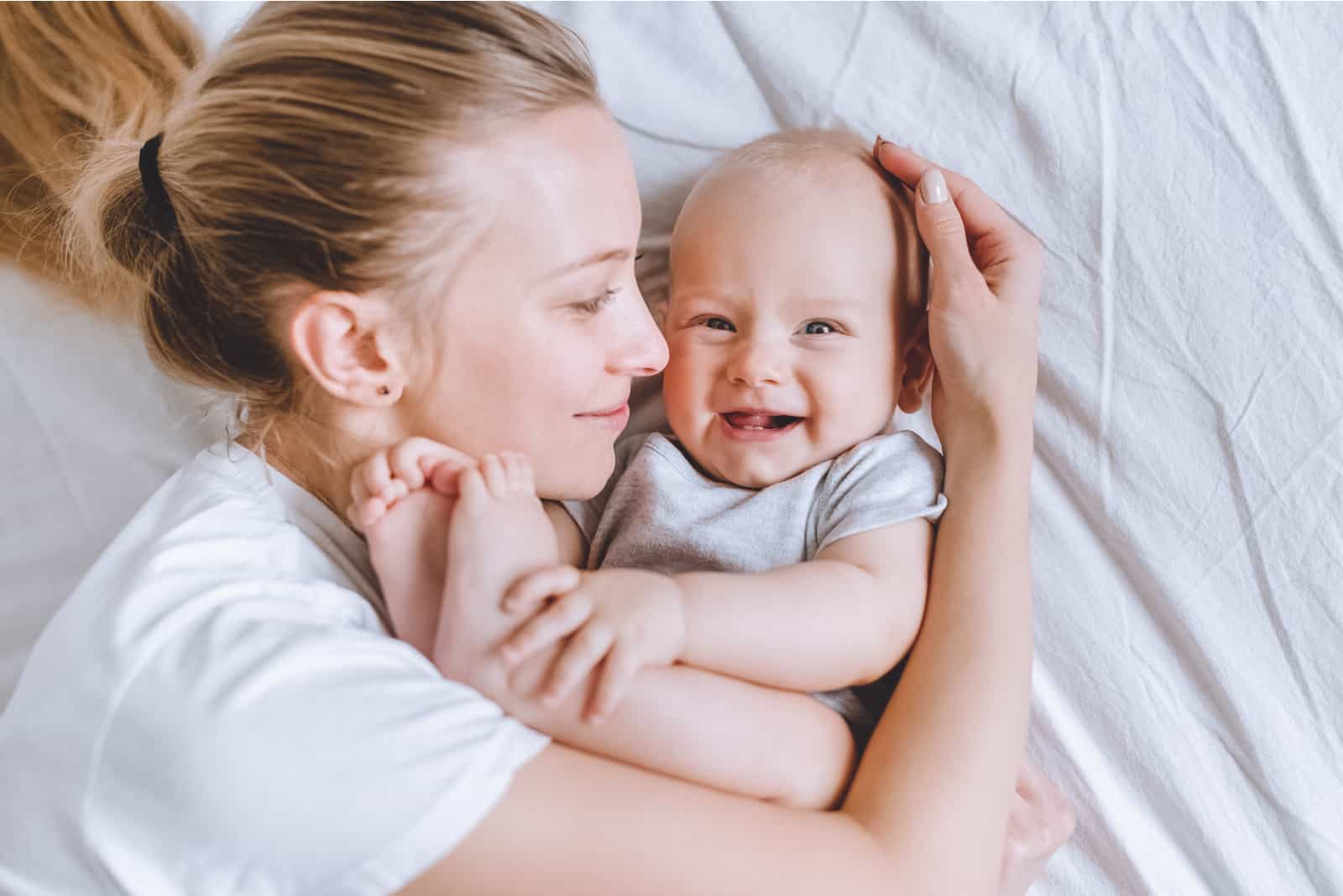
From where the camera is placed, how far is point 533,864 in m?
0.87

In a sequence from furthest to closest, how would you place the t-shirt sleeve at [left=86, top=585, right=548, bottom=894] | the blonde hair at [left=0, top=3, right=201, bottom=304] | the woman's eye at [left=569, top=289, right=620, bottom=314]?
the blonde hair at [left=0, top=3, right=201, bottom=304] → the woman's eye at [left=569, top=289, right=620, bottom=314] → the t-shirt sleeve at [left=86, top=585, right=548, bottom=894]

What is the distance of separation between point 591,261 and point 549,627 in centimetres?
37

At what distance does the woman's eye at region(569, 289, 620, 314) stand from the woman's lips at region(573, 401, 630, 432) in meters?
0.11

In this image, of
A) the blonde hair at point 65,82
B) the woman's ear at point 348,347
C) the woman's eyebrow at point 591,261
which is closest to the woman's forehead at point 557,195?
the woman's eyebrow at point 591,261

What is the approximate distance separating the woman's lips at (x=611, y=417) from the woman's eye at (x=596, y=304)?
0.35ft

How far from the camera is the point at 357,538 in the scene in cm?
115

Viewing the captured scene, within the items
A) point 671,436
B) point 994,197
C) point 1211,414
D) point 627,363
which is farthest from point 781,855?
point 994,197

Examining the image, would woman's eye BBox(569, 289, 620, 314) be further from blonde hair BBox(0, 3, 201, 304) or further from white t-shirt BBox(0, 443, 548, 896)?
blonde hair BBox(0, 3, 201, 304)

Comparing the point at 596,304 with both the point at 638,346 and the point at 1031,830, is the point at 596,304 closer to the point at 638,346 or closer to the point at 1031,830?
the point at 638,346

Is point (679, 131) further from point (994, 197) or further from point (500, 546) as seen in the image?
point (500, 546)

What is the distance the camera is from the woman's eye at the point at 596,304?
1.11 metres

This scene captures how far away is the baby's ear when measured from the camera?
1342mm

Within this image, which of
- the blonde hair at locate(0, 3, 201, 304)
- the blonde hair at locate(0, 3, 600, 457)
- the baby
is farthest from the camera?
the blonde hair at locate(0, 3, 201, 304)

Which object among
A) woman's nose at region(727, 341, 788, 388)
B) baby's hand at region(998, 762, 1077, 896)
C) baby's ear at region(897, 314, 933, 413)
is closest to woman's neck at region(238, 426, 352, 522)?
woman's nose at region(727, 341, 788, 388)
